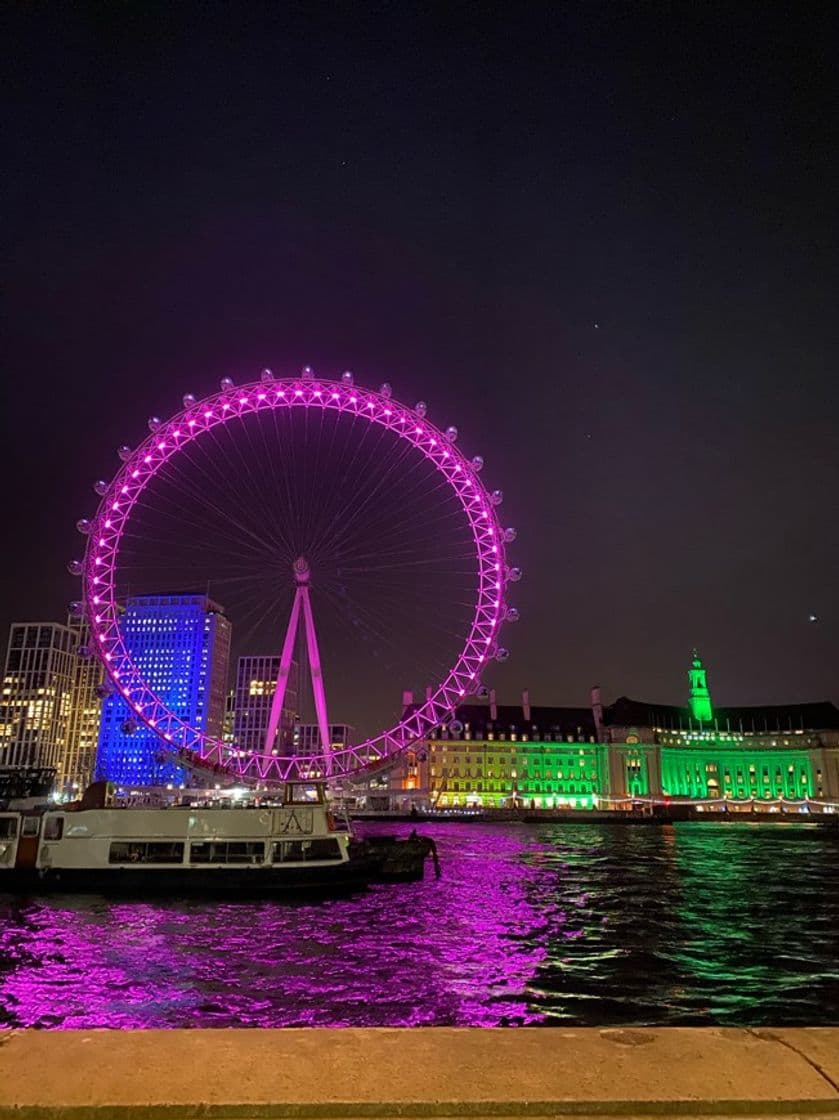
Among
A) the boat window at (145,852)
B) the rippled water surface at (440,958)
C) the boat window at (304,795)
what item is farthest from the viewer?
the boat window at (304,795)

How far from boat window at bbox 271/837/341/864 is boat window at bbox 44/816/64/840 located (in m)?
9.82

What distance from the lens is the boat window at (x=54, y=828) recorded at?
3884 cm

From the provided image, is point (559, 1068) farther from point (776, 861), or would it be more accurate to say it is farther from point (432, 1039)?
point (776, 861)

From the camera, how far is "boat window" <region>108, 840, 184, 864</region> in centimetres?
3816

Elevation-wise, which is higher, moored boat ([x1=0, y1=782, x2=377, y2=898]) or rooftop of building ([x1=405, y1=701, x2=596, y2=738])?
rooftop of building ([x1=405, y1=701, x2=596, y2=738])

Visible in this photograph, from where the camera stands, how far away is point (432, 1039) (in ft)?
15.7

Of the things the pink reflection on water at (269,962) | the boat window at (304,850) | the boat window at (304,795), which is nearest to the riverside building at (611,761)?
the boat window at (304,795)

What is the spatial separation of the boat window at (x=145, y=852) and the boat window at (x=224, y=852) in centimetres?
70

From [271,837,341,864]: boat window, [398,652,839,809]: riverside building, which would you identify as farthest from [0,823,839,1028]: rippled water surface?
[398,652,839,809]: riverside building

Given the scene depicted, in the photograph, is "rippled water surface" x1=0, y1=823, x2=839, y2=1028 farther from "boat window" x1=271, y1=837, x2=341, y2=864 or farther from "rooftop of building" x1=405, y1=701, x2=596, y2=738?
"rooftop of building" x1=405, y1=701, x2=596, y2=738

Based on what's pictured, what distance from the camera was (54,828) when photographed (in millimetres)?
39219

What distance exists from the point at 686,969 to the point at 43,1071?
63.2 ft

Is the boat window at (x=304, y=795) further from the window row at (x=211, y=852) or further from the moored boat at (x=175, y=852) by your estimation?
the window row at (x=211, y=852)

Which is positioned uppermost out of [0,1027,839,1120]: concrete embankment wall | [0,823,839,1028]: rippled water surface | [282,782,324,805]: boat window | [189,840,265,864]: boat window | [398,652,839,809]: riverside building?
[398,652,839,809]: riverside building
